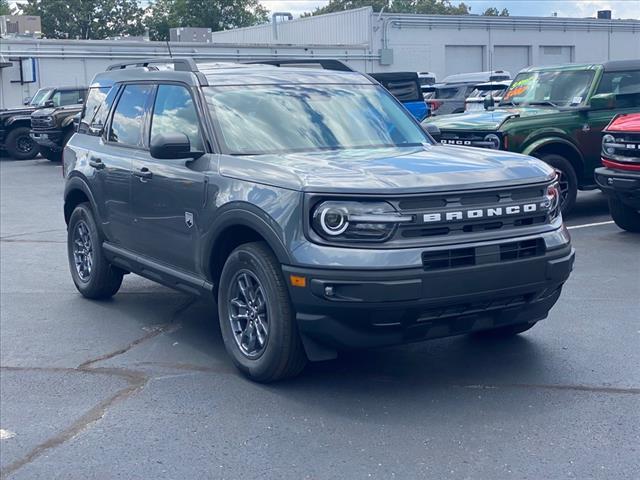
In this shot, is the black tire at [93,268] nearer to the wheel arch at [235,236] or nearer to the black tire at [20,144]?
the wheel arch at [235,236]

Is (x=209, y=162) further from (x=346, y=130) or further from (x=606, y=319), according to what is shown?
(x=606, y=319)

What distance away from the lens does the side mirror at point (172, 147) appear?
6062 mm

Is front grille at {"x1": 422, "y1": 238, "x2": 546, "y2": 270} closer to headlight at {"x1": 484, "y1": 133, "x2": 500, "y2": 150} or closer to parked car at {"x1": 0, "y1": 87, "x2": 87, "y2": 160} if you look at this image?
headlight at {"x1": 484, "y1": 133, "x2": 500, "y2": 150}

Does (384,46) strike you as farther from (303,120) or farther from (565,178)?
(303,120)

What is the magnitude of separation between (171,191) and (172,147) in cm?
48

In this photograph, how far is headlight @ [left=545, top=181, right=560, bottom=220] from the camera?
224 inches

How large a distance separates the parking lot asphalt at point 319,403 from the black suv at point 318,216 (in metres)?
0.33

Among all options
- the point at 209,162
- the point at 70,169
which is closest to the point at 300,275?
the point at 209,162

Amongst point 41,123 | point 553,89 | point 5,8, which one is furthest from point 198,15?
point 553,89

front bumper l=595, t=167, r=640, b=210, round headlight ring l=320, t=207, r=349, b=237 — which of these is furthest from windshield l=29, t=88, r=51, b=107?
round headlight ring l=320, t=207, r=349, b=237

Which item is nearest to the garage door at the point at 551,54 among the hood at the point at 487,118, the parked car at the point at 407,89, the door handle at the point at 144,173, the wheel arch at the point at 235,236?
the parked car at the point at 407,89

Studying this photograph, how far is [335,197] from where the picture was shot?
5121mm

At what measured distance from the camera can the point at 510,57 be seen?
44.3 meters

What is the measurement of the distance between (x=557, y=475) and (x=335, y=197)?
1.82 m
